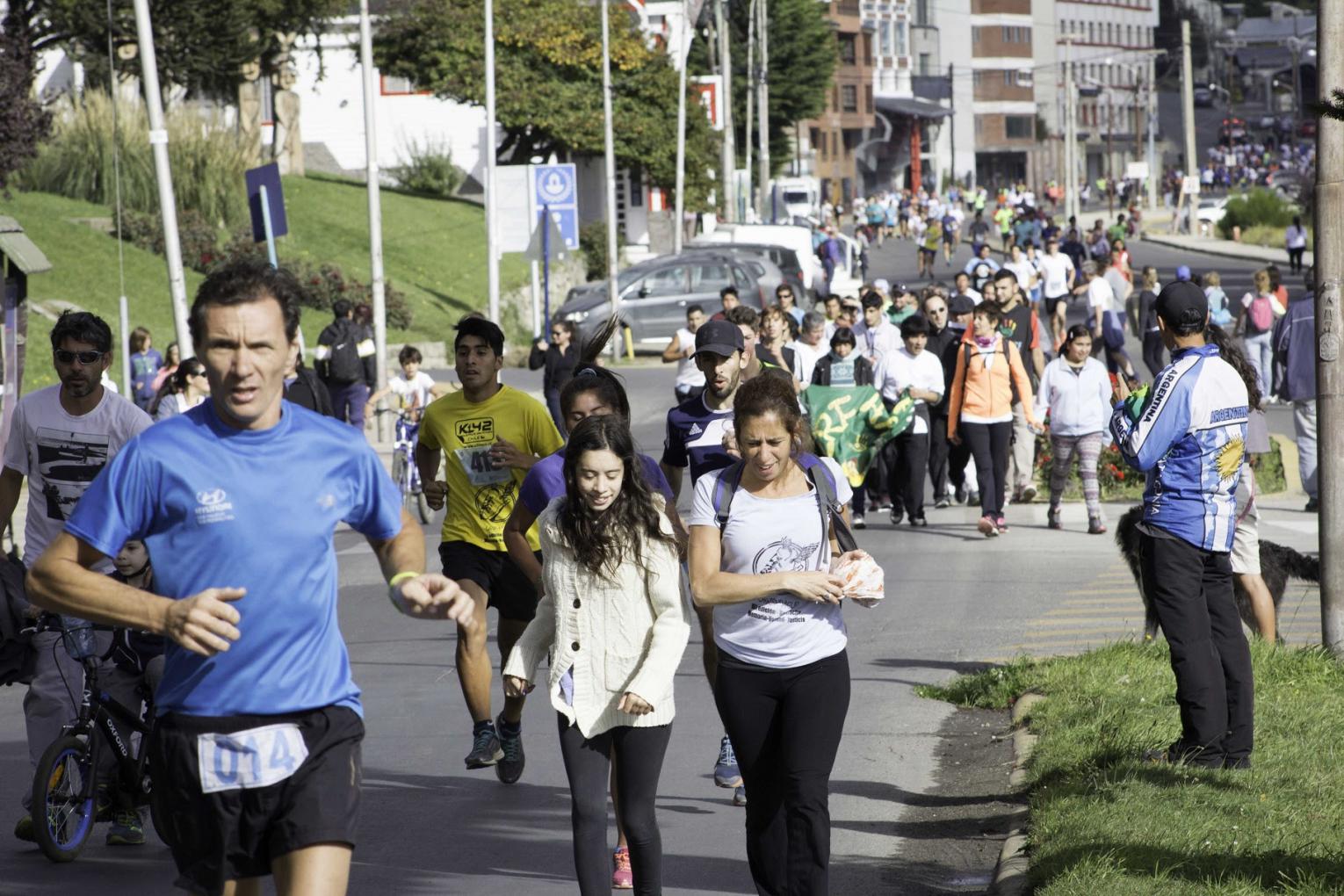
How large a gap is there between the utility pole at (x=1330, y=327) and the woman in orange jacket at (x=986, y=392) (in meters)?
5.89

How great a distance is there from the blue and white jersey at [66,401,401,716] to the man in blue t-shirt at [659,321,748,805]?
11.7 ft

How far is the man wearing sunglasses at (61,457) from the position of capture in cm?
709

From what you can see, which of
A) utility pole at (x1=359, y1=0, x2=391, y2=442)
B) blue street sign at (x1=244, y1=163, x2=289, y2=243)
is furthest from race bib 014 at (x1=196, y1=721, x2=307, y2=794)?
utility pole at (x1=359, y1=0, x2=391, y2=442)

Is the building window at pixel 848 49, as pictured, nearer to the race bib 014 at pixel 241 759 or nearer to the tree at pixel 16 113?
the tree at pixel 16 113

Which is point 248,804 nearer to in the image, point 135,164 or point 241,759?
point 241,759

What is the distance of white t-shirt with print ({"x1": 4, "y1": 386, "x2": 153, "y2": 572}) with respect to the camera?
712cm

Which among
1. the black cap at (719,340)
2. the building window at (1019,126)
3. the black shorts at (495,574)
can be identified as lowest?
the black shorts at (495,574)

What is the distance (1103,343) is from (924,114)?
335 feet

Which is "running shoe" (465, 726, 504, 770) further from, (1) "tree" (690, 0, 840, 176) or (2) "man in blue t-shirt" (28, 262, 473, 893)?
(1) "tree" (690, 0, 840, 176)

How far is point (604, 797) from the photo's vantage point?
5.67 m

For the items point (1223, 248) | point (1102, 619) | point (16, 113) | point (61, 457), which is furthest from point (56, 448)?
→ point (1223, 248)

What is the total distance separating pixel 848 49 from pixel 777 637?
387 ft

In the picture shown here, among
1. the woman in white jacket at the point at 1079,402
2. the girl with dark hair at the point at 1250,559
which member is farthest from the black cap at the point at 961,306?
the girl with dark hair at the point at 1250,559

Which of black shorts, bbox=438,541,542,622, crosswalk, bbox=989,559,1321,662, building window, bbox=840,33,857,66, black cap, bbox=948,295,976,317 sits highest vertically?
building window, bbox=840,33,857,66
